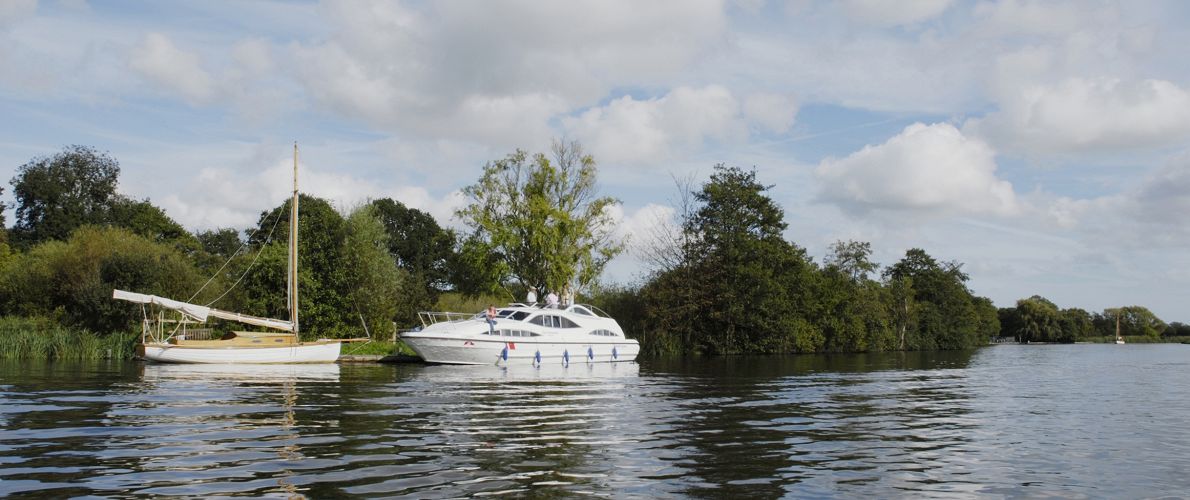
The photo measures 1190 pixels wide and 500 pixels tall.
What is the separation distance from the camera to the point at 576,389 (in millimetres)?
23375

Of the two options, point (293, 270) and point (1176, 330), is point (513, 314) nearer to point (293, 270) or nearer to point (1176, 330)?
point (293, 270)

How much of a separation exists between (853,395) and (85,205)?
7446cm

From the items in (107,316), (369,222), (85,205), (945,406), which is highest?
(85,205)

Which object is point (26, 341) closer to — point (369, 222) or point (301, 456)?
point (369, 222)

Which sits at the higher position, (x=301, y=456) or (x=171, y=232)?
(x=171, y=232)

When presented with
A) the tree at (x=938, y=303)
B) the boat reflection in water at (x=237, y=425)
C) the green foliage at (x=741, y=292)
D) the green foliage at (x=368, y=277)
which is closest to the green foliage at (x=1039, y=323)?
the tree at (x=938, y=303)

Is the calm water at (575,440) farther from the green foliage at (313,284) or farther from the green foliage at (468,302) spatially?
the green foliage at (468,302)

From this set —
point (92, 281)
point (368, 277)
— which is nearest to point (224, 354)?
point (368, 277)

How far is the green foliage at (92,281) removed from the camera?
4072 centimetres

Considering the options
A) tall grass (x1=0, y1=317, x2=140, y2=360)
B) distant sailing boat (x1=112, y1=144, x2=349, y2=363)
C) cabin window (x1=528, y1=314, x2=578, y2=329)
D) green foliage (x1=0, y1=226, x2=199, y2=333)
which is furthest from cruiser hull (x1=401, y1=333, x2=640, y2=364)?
green foliage (x1=0, y1=226, x2=199, y2=333)

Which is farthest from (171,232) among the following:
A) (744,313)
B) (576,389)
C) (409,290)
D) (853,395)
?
(853,395)

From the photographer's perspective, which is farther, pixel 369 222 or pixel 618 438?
pixel 369 222

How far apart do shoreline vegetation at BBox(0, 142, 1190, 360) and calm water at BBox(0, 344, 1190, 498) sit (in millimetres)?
19337

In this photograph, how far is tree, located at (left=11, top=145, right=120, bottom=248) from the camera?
73.3 metres
